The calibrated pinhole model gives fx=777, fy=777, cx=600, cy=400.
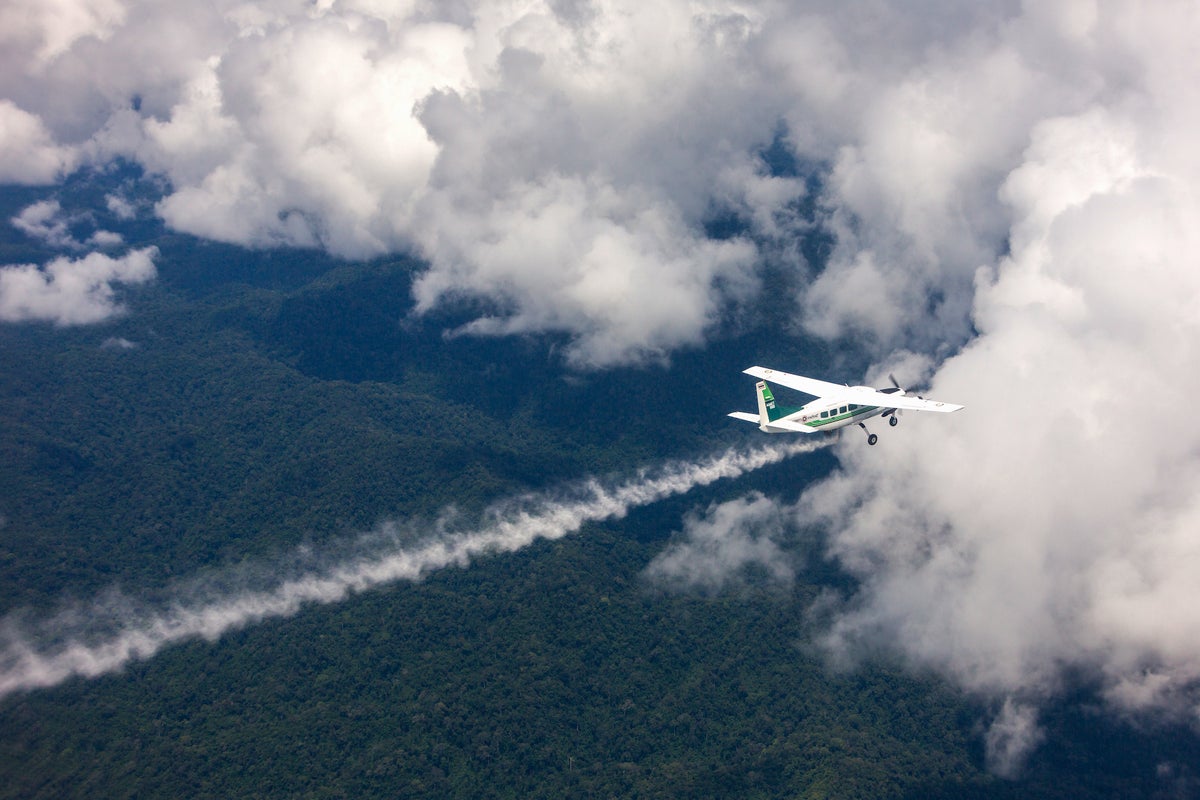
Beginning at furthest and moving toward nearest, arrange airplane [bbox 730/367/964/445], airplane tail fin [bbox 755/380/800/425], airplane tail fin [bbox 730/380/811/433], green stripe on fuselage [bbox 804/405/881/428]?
airplane tail fin [bbox 755/380/800/425] < airplane tail fin [bbox 730/380/811/433] < green stripe on fuselage [bbox 804/405/881/428] < airplane [bbox 730/367/964/445]

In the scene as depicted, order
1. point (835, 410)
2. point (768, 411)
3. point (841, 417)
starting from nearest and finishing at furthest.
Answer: point (835, 410) < point (841, 417) < point (768, 411)

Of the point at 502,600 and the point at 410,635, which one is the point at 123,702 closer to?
the point at 410,635

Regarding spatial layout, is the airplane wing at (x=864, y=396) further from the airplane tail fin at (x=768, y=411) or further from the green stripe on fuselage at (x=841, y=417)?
the airplane tail fin at (x=768, y=411)

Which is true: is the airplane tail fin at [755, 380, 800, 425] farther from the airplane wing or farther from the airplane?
the airplane wing

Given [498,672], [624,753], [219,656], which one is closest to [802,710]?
[624,753]

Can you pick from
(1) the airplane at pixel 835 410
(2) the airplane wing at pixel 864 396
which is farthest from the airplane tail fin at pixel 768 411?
(2) the airplane wing at pixel 864 396

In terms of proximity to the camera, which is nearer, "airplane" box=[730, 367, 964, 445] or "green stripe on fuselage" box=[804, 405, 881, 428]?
"airplane" box=[730, 367, 964, 445]

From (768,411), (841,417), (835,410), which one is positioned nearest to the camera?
(835,410)

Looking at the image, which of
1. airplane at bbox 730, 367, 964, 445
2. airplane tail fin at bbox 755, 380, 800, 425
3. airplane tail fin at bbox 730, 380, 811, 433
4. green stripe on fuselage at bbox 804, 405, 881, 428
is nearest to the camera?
airplane at bbox 730, 367, 964, 445

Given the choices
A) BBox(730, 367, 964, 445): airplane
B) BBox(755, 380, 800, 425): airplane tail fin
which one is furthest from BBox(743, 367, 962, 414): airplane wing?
BBox(755, 380, 800, 425): airplane tail fin

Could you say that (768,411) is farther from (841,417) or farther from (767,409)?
(841,417)

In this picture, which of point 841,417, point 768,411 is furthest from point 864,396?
point 768,411

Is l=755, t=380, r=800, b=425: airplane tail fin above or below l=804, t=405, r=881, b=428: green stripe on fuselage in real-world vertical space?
above
